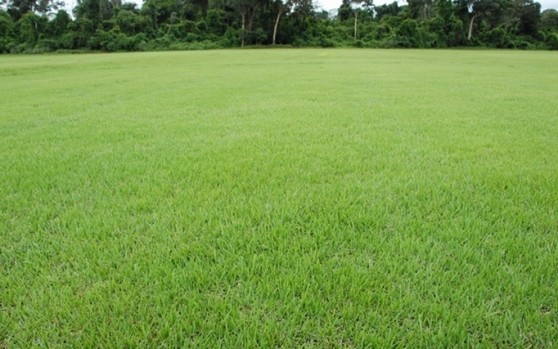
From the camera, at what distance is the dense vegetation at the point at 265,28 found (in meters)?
38.4

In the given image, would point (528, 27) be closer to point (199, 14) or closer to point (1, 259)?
point (199, 14)

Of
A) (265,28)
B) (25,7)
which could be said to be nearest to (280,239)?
(265,28)

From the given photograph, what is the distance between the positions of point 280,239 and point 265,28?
4649cm

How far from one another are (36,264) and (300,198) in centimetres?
150

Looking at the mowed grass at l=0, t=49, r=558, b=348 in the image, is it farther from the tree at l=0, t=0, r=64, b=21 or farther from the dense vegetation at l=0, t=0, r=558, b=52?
the tree at l=0, t=0, r=64, b=21

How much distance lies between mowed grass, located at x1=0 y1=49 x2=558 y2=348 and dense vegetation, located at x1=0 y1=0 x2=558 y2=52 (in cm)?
3813

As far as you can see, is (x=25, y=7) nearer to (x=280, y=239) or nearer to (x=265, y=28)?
(x=265, y=28)

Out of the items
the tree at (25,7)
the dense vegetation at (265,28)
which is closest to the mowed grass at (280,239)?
the dense vegetation at (265,28)

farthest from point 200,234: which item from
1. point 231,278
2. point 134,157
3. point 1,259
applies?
point 134,157

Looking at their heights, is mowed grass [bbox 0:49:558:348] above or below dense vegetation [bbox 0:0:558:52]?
below

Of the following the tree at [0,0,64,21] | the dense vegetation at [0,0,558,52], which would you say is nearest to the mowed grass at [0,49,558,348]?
the dense vegetation at [0,0,558,52]

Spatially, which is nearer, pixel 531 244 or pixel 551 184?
pixel 531 244

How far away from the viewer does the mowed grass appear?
131 cm

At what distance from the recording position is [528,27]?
45.4 meters
